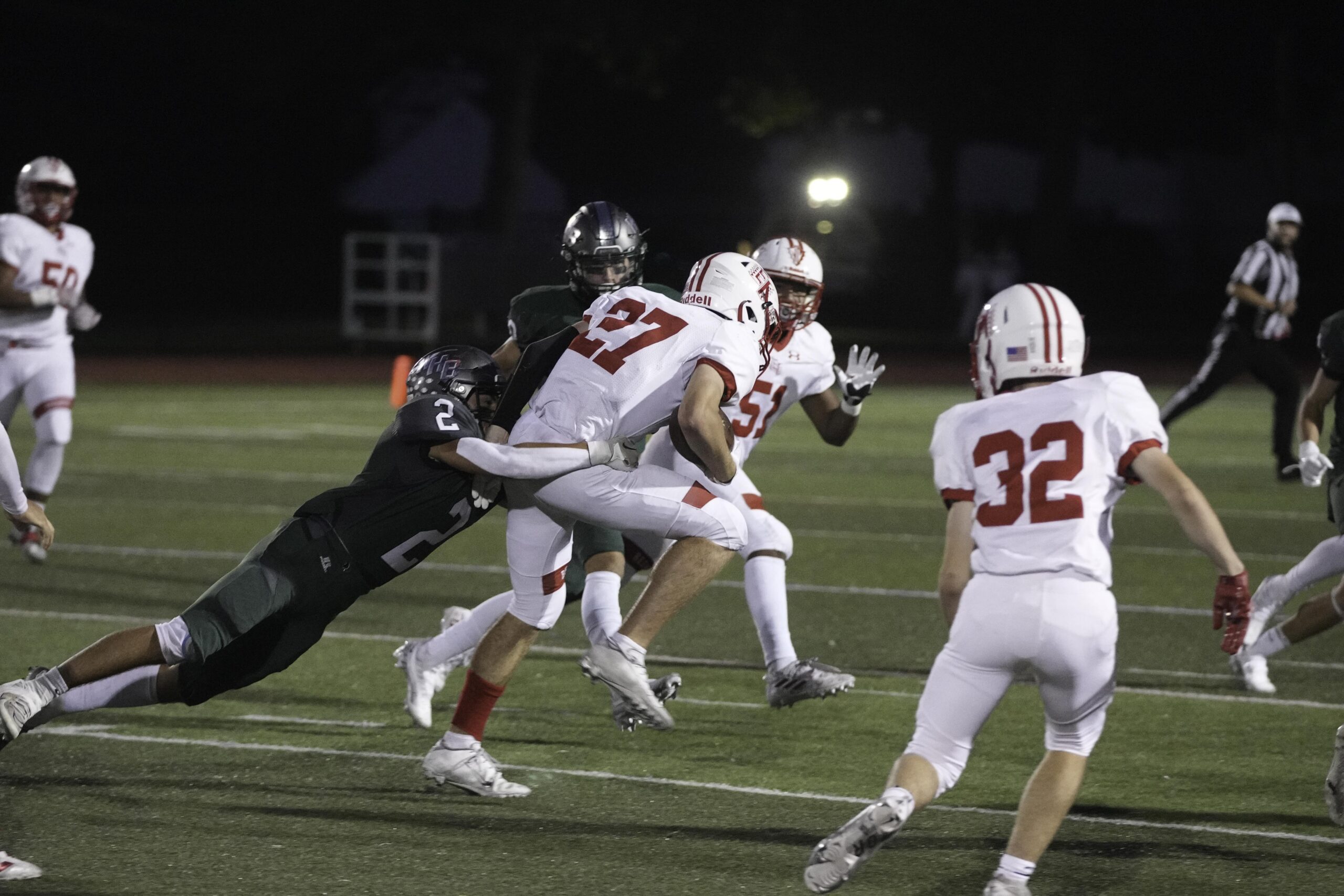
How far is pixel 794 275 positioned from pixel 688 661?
166cm

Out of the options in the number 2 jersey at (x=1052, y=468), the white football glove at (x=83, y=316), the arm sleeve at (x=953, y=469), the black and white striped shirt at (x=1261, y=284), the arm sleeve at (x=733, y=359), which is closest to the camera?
the number 2 jersey at (x=1052, y=468)

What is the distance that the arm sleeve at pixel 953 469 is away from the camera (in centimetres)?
420

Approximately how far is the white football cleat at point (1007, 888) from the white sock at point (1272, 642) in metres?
2.78

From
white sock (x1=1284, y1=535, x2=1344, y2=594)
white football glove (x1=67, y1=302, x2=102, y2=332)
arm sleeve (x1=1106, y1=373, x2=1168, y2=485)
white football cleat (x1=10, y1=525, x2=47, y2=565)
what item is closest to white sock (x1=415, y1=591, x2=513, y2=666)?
arm sleeve (x1=1106, y1=373, x2=1168, y2=485)

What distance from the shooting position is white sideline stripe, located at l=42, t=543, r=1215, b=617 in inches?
333

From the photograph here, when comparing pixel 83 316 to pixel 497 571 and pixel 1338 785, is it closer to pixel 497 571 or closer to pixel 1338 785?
pixel 497 571

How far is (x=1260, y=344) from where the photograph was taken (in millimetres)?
13117

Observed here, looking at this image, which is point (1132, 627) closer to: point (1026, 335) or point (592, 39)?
point (1026, 335)

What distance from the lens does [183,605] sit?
8250mm

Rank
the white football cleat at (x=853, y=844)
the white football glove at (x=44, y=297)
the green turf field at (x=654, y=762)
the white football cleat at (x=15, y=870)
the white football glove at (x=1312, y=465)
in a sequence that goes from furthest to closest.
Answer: the white football glove at (x=44, y=297) < the white football glove at (x=1312, y=465) < the green turf field at (x=654, y=762) < the white football cleat at (x=15, y=870) < the white football cleat at (x=853, y=844)

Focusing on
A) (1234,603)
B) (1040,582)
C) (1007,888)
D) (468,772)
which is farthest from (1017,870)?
(468,772)

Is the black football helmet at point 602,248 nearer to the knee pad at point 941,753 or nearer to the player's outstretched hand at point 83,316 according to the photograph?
the knee pad at point 941,753

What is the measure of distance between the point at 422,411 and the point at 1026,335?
174cm

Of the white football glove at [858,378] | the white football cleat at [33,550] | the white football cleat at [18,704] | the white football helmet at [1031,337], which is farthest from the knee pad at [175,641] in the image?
the white football cleat at [33,550]
